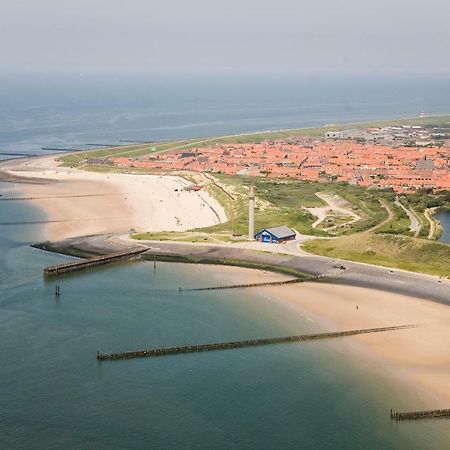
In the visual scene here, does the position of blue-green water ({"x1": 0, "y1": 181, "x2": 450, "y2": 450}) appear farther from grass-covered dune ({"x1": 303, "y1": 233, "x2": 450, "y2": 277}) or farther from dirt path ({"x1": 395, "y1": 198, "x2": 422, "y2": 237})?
dirt path ({"x1": 395, "y1": 198, "x2": 422, "y2": 237})

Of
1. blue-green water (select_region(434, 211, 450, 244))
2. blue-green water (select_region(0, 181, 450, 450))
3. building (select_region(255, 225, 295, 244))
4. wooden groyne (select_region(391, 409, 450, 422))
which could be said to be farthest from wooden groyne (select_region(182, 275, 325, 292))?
blue-green water (select_region(434, 211, 450, 244))

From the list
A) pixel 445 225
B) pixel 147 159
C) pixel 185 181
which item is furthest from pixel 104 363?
pixel 147 159

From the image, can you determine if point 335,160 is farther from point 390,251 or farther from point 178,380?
point 178,380

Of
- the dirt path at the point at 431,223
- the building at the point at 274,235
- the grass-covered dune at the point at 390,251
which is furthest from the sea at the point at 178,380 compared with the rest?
the dirt path at the point at 431,223

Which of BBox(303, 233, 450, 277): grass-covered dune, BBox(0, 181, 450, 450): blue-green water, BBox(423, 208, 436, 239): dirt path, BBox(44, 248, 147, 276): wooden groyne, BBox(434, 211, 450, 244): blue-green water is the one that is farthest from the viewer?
BBox(423, 208, 436, 239): dirt path

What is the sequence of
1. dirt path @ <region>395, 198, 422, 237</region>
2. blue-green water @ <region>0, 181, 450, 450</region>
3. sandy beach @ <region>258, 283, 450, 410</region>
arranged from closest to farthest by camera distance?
blue-green water @ <region>0, 181, 450, 450</region> < sandy beach @ <region>258, 283, 450, 410</region> < dirt path @ <region>395, 198, 422, 237</region>

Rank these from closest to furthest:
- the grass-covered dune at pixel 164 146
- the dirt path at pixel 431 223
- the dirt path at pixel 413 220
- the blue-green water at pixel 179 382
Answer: the blue-green water at pixel 179 382 → the dirt path at pixel 431 223 → the dirt path at pixel 413 220 → the grass-covered dune at pixel 164 146

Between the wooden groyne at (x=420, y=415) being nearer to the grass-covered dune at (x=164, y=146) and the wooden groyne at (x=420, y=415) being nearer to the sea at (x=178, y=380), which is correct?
the sea at (x=178, y=380)

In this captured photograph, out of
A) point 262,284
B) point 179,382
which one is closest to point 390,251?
point 262,284
